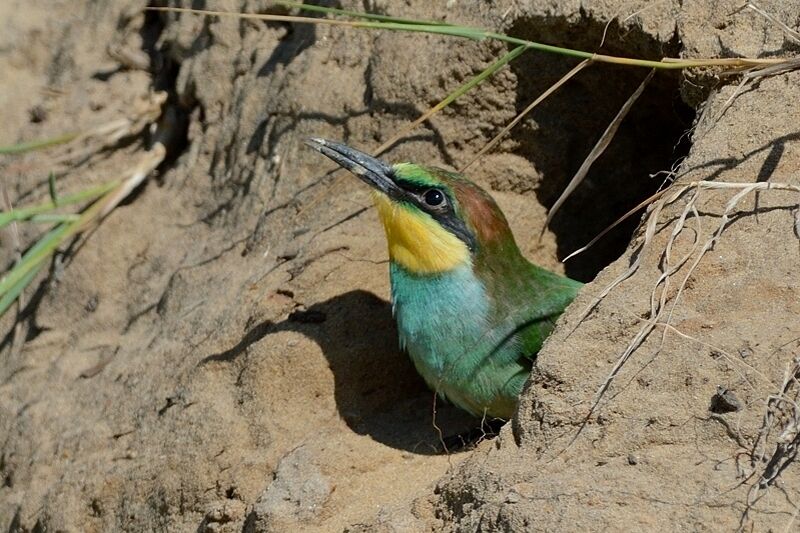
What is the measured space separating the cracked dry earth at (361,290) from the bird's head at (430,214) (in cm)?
26

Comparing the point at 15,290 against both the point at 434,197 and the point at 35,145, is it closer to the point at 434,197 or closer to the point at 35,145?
the point at 35,145

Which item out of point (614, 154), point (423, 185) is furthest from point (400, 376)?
point (614, 154)

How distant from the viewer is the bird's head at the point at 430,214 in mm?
3623

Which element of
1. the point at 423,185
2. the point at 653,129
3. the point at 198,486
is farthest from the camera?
the point at 653,129

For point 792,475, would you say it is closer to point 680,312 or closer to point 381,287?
point 680,312

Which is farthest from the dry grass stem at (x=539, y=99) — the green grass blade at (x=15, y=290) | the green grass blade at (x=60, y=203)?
the green grass blade at (x=15, y=290)

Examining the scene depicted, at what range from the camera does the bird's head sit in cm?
362

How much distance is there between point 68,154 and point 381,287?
1.65 m

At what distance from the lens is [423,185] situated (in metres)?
3.63

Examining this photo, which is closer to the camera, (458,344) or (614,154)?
(458,344)

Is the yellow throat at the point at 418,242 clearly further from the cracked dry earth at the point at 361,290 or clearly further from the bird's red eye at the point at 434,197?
the cracked dry earth at the point at 361,290

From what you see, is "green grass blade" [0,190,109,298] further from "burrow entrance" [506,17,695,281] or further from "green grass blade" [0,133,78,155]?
"burrow entrance" [506,17,695,281]

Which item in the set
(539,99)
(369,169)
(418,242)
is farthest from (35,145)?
(539,99)

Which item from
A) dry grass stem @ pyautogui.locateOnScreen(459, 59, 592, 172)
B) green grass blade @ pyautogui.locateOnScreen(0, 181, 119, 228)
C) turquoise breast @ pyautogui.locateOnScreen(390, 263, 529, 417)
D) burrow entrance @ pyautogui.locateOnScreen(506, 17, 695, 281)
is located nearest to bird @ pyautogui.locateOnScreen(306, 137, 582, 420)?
turquoise breast @ pyautogui.locateOnScreen(390, 263, 529, 417)
